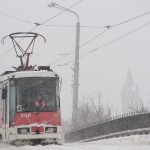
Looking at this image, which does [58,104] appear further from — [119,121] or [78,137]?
[78,137]

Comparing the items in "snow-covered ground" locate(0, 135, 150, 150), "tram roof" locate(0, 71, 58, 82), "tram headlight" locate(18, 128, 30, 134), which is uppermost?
"tram roof" locate(0, 71, 58, 82)

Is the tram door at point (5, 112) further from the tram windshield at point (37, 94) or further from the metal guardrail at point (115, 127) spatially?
the metal guardrail at point (115, 127)

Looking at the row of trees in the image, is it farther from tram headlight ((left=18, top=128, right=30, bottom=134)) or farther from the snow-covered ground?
tram headlight ((left=18, top=128, right=30, bottom=134))

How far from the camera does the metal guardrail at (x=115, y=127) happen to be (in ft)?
73.8

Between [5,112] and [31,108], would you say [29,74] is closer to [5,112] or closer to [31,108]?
[31,108]

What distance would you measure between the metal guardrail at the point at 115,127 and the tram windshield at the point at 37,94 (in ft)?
11.9

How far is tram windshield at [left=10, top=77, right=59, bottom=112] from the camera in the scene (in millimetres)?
20875

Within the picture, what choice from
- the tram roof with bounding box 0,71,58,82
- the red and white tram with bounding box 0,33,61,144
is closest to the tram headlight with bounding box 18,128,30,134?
the red and white tram with bounding box 0,33,61,144

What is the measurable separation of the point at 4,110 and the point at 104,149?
18.8 feet

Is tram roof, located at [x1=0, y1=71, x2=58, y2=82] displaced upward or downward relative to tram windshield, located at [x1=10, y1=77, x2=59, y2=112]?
upward

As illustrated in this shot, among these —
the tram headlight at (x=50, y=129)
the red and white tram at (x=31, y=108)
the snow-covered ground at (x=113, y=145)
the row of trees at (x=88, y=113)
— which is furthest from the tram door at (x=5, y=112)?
the row of trees at (x=88, y=113)

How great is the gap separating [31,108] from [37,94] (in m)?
0.57

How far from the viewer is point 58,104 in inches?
837

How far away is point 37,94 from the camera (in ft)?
68.8
